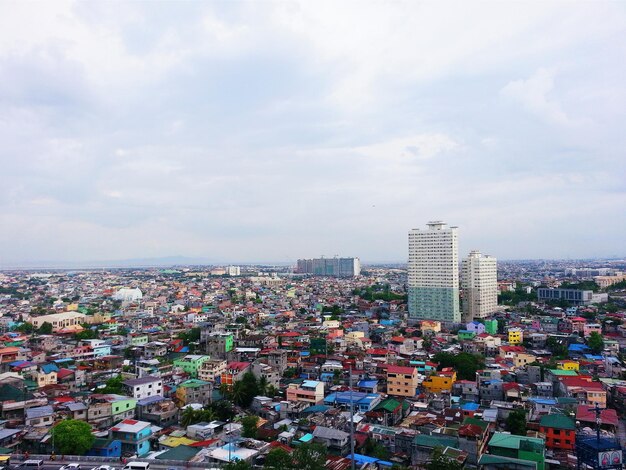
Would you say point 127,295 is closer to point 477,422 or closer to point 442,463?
point 477,422

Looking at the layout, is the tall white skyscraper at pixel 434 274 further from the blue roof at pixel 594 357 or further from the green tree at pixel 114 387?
the green tree at pixel 114 387

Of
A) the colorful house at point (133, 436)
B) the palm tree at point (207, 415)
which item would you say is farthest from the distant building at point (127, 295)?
the colorful house at point (133, 436)

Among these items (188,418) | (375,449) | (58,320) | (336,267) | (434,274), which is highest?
(434,274)

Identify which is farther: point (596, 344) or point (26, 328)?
point (26, 328)

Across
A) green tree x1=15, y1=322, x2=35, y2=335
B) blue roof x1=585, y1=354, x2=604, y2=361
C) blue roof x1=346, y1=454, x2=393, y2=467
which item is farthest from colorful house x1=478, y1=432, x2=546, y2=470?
green tree x1=15, y1=322, x2=35, y2=335

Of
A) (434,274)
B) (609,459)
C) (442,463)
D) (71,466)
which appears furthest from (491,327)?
(71,466)

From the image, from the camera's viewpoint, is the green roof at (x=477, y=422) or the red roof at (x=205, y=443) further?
the green roof at (x=477, y=422)

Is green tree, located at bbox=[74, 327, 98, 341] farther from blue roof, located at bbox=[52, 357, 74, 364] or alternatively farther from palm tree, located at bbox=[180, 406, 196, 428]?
palm tree, located at bbox=[180, 406, 196, 428]
